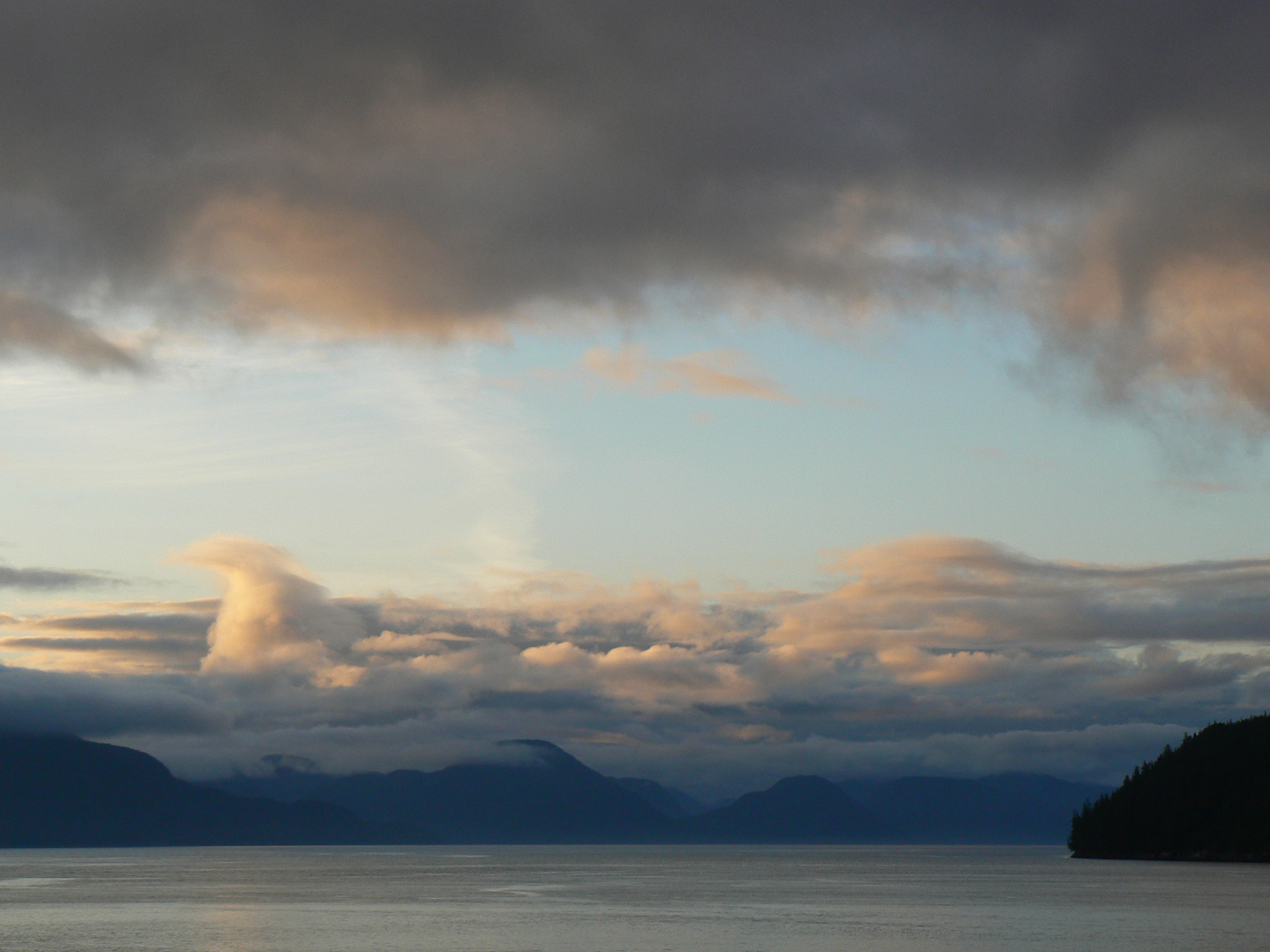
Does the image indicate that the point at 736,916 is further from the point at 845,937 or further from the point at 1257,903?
the point at 1257,903

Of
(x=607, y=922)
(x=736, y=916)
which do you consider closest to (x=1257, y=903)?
(x=736, y=916)

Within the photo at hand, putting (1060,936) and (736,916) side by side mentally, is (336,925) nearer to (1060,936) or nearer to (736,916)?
(736,916)

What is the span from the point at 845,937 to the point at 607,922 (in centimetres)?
3134

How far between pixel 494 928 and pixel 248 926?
28921 mm

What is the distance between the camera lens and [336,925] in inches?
5979

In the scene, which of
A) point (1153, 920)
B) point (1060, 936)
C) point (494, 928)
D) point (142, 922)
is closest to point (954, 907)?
point (1153, 920)

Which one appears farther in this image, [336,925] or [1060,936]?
[336,925]

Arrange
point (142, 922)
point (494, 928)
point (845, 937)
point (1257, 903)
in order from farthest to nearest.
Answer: point (1257, 903) < point (142, 922) < point (494, 928) < point (845, 937)

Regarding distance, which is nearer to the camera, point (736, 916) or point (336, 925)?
point (336, 925)

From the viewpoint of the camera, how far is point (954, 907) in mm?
186125

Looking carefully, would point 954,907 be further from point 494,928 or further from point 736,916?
point 494,928

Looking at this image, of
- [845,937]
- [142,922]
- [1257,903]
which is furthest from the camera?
[1257,903]

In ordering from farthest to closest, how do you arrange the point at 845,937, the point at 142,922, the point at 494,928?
1. the point at 142,922
2. the point at 494,928
3. the point at 845,937

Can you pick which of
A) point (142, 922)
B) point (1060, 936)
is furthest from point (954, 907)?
point (142, 922)
